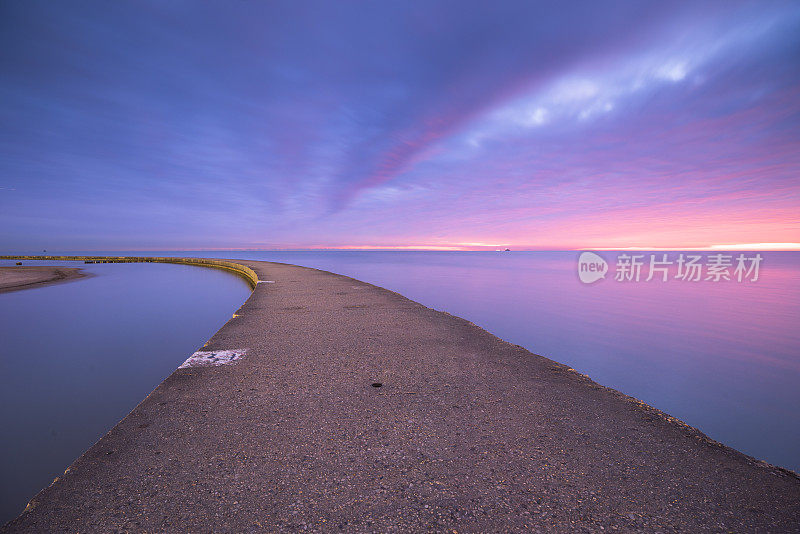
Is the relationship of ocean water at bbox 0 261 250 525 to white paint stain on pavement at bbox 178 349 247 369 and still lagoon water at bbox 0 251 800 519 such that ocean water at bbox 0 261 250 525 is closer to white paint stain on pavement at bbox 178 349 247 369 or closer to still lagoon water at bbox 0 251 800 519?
still lagoon water at bbox 0 251 800 519

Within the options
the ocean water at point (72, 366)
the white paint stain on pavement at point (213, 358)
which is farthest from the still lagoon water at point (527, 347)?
the white paint stain on pavement at point (213, 358)

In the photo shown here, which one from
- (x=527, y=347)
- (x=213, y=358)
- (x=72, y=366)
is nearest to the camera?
(x=213, y=358)

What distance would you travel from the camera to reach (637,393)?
7387 millimetres

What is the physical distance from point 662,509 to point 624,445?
75cm

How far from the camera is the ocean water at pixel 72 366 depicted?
14.2ft

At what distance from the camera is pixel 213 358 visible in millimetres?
5004

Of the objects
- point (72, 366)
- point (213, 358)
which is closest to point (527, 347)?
point (213, 358)

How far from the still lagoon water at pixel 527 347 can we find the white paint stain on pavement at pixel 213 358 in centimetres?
171

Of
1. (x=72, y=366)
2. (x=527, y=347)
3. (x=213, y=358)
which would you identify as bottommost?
(x=527, y=347)

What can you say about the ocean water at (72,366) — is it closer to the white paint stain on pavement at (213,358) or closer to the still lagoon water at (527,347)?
the still lagoon water at (527,347)

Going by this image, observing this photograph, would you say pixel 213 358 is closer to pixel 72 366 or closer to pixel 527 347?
pixel 72 366

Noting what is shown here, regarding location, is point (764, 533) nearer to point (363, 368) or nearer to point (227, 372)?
point (363, 368)

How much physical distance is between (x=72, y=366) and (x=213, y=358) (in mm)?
5133

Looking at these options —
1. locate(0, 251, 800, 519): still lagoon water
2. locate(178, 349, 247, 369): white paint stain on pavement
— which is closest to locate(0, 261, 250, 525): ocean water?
locate(0, 251, 800, 519): still lagoon water
